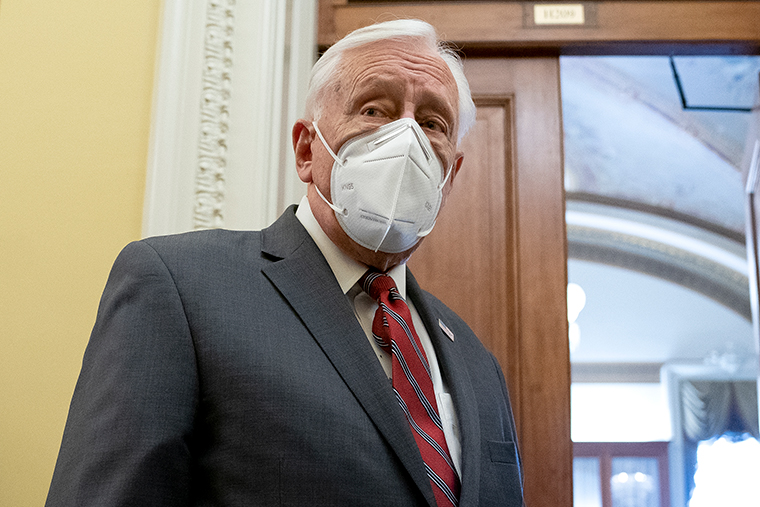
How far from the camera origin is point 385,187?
1.33 meters

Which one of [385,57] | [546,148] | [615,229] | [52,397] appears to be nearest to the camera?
[385,57]

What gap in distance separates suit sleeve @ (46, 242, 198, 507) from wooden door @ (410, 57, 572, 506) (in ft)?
4.69

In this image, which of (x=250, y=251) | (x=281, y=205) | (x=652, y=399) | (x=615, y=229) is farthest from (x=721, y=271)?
(x=250, y=251)

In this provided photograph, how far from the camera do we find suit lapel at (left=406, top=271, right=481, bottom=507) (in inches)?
47.3

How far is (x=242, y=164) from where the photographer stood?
7.01ft

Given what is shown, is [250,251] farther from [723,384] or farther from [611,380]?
[723,384]

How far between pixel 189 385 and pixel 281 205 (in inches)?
47.4

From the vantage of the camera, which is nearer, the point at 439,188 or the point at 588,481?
the point at 439,188

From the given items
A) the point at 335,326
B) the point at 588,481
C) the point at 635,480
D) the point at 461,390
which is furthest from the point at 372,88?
the point at 635,480

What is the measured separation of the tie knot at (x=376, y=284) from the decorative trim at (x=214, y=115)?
848 mm

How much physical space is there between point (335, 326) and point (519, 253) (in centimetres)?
135

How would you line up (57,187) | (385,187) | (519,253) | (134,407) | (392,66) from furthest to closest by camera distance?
(519,253) → (57,187) → (392,66) → (385,187) → (134,407)

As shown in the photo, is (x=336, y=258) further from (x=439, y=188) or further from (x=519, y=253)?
(x=519, y=253)

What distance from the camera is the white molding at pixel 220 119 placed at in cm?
207
